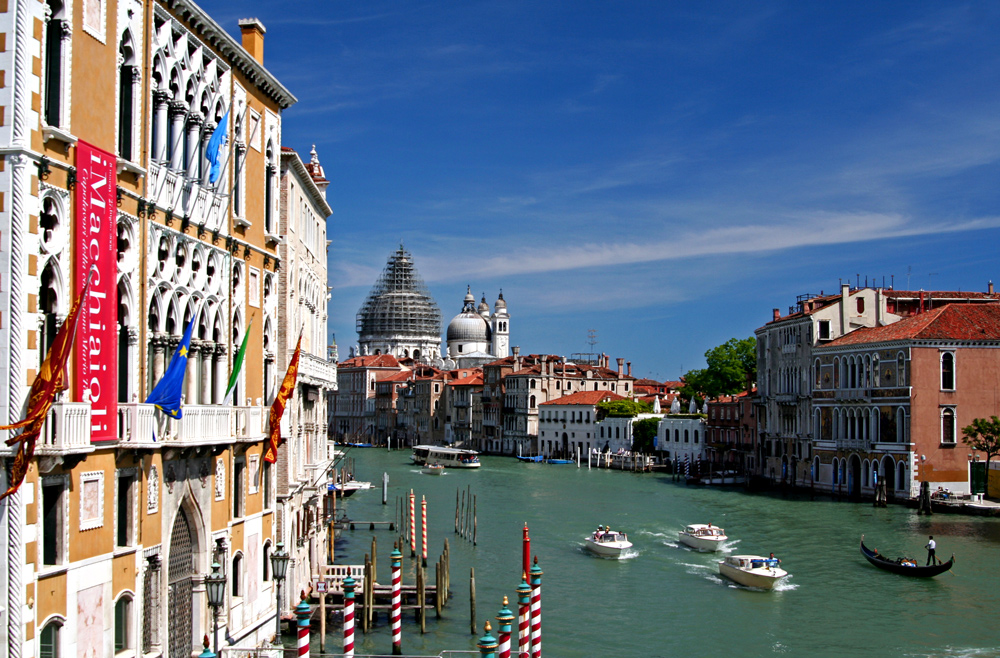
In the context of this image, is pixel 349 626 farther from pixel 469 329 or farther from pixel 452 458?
pixel 469 329

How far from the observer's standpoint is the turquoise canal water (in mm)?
18516

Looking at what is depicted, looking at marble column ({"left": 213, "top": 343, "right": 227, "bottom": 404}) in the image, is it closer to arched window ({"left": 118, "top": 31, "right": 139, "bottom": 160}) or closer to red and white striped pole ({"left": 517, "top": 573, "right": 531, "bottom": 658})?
arched window ({"left": 118, "top": 31, "right": 139, "bottom": 160})

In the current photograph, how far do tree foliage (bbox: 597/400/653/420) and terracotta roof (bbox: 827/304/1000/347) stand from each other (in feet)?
84.3

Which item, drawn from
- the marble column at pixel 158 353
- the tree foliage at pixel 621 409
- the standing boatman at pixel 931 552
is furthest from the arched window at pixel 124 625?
the tree foliage at pixel 621 409

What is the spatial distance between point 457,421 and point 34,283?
3110 inches

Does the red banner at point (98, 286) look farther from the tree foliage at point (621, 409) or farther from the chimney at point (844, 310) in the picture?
the tree foliage at point (621, 409)

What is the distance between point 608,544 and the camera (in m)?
27.1

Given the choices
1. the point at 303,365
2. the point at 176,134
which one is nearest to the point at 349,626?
the point at 303,365

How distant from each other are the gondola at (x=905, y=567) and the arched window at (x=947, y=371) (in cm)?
1389

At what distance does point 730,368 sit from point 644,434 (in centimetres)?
602

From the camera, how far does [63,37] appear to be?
8.86 meters

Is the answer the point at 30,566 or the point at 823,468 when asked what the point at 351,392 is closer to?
the point at 823,468

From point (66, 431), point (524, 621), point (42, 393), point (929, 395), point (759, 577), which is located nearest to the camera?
point (42, 393)

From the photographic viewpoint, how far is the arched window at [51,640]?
8.73 meters
